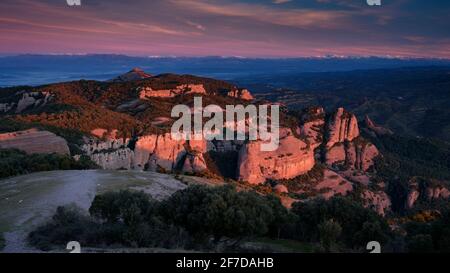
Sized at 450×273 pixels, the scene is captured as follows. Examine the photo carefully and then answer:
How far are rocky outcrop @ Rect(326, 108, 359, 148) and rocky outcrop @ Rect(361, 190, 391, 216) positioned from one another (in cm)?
2582

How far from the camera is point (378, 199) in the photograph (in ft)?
327

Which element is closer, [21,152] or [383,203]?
[21,152]

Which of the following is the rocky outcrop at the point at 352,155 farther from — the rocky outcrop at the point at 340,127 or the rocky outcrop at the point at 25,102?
the rocky outcrop at the point at 25,102

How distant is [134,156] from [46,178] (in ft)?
128

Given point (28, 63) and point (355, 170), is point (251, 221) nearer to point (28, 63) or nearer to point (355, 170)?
point (355, 170)

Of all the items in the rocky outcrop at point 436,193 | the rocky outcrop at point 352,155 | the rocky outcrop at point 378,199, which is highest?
the rocky outcrop at point 352,155

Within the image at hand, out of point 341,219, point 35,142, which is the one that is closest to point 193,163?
point 35,142

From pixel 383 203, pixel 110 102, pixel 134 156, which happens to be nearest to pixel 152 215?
pixel 134 156

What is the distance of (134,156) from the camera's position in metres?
75.9

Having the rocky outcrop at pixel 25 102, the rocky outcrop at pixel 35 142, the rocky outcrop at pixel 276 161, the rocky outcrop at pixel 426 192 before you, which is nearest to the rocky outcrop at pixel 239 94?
the rocky outcrop at pixel 276 161

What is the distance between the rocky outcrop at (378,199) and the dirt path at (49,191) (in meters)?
61.5

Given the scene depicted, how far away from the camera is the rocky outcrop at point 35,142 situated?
56.9 metres
